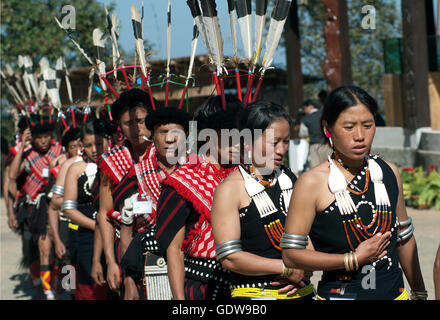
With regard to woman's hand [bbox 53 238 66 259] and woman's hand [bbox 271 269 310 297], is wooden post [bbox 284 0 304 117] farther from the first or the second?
woman's hand [bbox 271 269 310 297]

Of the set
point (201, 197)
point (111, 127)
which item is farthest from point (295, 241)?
point (111, 127)

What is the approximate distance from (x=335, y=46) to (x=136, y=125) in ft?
29.9

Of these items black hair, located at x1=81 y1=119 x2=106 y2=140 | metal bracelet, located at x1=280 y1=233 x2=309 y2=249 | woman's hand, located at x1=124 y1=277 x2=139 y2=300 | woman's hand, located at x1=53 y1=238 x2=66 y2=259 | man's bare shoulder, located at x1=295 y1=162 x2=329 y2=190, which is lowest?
woman's hand, located at x1=53 y1=238 x2=66 y2=259

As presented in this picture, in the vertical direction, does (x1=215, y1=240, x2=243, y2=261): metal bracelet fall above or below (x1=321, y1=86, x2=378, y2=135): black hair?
below

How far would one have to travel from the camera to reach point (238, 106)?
4074mm

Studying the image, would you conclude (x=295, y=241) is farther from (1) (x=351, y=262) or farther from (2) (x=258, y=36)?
(2) (x=258, y=36)

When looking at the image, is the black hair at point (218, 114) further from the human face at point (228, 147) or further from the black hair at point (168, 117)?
the black hair at point (168, 117)

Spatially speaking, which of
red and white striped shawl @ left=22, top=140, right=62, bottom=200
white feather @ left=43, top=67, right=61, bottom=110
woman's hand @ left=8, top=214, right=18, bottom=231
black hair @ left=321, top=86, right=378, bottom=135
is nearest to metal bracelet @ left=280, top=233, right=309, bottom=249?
black hair @ left=321, top=86, right=378, bottom=135

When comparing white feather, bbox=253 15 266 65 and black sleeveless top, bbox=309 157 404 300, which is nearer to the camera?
black sleeveless top, bbox=309 157 404 300

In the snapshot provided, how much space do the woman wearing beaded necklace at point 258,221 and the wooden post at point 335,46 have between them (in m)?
10.3

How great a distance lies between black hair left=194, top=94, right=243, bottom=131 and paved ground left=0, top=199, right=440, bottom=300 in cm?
375

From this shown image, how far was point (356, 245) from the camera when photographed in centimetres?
326

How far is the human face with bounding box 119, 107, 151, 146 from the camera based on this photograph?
17.1 feet
